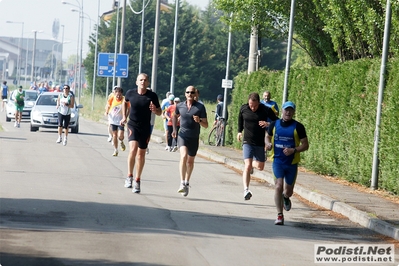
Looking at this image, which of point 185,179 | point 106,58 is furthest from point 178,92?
point 185,179

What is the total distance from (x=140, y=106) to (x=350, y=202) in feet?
12.6

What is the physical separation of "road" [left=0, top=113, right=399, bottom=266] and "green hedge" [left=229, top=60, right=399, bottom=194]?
6.33 ft

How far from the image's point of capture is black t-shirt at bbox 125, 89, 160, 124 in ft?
50.1

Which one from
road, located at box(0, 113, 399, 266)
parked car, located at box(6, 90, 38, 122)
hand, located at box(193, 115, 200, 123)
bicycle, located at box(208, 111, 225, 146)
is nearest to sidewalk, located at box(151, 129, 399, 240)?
road, located at box(0, 113, 399, 266)

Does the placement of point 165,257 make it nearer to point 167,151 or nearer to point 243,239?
point 243,239

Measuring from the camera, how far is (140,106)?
15.3 metres

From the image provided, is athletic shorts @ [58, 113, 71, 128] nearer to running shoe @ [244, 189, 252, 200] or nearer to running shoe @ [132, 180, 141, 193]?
running shoe @ [132, 180, 141, 193]

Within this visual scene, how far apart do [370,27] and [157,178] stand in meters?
7.33

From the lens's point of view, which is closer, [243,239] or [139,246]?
[139,246]

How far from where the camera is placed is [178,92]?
291ft

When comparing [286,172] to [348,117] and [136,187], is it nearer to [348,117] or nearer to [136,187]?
[136,187]

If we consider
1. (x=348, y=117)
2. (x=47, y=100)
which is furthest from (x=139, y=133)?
(x=47, y=100)

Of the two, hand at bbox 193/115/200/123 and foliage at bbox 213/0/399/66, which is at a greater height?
foliage at bbox 213/0/399/66

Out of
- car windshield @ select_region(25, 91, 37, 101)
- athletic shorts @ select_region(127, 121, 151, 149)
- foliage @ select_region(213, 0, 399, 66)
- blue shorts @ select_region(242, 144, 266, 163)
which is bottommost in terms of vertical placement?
car windshield @ select_region(25, 91, 37, 101)
